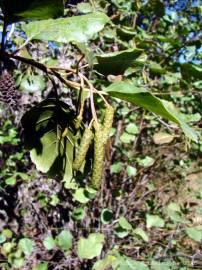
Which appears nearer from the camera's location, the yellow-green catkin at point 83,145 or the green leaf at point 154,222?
the yellow-green catkin at point 83,145

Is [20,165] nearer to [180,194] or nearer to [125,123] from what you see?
[125,123]

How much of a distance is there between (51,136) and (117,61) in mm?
252

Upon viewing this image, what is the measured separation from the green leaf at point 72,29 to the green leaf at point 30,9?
0.02 m

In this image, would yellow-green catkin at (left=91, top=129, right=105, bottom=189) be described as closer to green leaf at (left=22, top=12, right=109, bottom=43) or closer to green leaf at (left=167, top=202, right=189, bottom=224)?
green leaf at (left=22, top=12, right=109, bottom=43)

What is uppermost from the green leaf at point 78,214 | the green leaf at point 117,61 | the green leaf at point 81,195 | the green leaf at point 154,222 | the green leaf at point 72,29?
the green leaf at point 72,29

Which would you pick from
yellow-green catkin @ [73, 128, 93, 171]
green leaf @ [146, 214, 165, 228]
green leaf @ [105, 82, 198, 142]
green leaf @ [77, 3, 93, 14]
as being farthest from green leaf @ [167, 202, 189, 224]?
green leaf @ [105, 82, 198, 142]

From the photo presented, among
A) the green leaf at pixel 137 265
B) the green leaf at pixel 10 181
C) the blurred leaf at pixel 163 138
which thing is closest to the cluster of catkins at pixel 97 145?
the green leaf at pixel 137 265

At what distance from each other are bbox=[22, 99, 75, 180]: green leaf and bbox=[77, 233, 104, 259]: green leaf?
2.71 feet

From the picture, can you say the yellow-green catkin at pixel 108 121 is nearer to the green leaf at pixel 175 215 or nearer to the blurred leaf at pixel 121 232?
the green leaf at pixel 175 215

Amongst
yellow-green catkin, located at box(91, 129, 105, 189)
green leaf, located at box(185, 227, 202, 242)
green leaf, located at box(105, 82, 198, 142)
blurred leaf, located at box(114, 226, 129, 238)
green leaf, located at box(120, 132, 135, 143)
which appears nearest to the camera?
green leaf, located at box(105, 82, 198, 142)

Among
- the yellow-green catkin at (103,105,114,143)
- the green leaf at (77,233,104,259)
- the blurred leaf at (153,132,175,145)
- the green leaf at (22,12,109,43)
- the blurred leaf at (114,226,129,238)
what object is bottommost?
the blurred leaf at (114,226,129,238)

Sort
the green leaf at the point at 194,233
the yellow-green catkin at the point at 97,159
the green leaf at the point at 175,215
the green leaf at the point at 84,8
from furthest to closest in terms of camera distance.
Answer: the green leaf at the point at 175,215, the green leaf at the point at 194,233, the green leaf at the point at 84,8, the yellow-green catkin at the point at 97,159

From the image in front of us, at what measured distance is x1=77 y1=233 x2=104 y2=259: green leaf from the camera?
5.97 ft

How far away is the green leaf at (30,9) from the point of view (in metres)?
0.77
